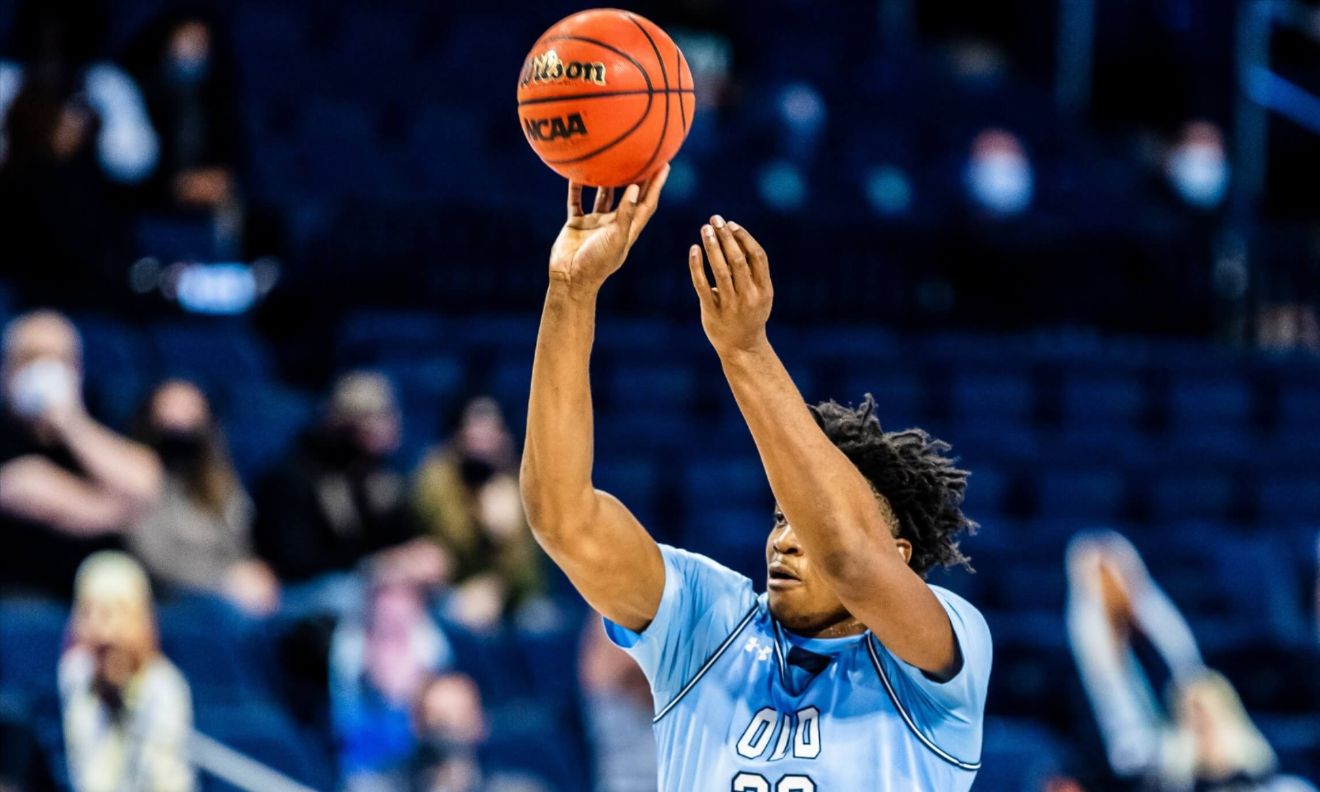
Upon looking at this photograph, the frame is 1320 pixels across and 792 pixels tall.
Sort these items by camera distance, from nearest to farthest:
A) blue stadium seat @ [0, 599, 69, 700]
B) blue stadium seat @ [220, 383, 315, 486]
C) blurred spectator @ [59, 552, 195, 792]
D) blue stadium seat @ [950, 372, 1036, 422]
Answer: blurred spectator @ [59, 552, 195, 792] < blue stadium seat @ [0, 599, 69, 700] < blue stadium seat @ [220, 383, 315, 486] < blue stadium seat @ [950, 372, 1036, 422]

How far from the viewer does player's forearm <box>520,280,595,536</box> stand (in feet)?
9.61

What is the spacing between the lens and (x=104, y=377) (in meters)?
7.60

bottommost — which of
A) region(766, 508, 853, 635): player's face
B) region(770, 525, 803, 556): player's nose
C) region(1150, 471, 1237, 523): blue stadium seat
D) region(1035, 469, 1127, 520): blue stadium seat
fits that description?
region(1150, 471, 1237, 523): blue stadium seat

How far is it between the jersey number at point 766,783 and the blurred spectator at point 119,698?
3.39m

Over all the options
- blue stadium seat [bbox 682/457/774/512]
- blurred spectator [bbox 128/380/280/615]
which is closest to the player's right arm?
blurred spectator [bbox 128/380/280/615]

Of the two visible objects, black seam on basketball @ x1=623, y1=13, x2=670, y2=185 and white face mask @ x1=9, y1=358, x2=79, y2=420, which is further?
white face mask @ x1=9, y1=358, x2=79, y2=420

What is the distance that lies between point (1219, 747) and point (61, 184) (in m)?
5.33

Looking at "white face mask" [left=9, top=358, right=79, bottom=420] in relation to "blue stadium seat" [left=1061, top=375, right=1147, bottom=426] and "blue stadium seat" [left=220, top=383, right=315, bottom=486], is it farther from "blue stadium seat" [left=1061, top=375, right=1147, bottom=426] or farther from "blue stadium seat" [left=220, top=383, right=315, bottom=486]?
"blue stadium seat" [left=1061, top=375, right=1147, bottom=426]

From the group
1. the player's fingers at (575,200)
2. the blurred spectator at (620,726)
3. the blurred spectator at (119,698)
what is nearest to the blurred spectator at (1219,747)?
the blurred spectator at (620,726)

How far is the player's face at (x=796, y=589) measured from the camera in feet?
9.95

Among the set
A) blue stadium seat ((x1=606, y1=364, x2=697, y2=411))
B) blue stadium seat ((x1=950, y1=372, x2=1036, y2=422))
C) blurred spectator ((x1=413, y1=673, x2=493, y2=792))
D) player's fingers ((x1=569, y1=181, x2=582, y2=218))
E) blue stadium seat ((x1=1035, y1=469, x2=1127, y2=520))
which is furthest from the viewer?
blue stadium seat ((x1=950, y1=372, x2=1036, y2=422))

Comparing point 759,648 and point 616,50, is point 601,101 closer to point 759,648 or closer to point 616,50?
point 616,50

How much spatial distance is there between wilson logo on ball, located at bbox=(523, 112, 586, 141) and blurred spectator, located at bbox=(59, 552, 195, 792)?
3.31 m

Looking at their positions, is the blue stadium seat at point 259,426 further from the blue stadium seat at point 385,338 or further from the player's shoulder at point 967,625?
the player's shoulder at point 967,625
